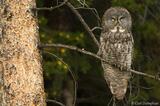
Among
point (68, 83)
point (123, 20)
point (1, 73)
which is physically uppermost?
point (123, 20)

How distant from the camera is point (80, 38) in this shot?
27.1ft

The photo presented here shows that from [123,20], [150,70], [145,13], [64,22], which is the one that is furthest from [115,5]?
[64,22]

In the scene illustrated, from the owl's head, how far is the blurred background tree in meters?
0.46

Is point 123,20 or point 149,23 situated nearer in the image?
point 123,20

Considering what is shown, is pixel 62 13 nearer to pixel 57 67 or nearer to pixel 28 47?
pixel 57 67

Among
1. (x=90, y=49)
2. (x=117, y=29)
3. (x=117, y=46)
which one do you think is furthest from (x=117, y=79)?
(x=90, y=49)

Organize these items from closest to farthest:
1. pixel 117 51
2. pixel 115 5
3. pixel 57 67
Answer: pixel 117 51 → pixel 115 5 → pixel 57 67

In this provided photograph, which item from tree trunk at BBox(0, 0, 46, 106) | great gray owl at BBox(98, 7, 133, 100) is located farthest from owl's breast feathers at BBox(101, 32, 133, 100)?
tree trunk at BBox(0, 0, 46, 106)

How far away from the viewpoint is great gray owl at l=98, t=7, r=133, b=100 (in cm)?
625

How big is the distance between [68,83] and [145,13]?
2346mm

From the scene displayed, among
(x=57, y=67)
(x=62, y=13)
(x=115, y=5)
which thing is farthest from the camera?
(x=62, y=13)

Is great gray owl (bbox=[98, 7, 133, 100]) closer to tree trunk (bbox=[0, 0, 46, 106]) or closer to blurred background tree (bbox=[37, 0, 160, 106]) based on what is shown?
blurred background tree (bbox=[37, 0, 160, 106])

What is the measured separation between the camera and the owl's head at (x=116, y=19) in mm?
6328

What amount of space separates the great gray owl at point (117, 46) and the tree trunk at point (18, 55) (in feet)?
4.48
